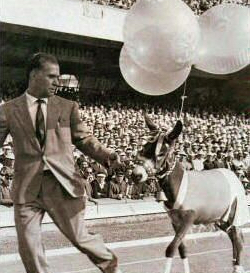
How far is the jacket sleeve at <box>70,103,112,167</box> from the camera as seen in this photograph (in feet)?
17.0

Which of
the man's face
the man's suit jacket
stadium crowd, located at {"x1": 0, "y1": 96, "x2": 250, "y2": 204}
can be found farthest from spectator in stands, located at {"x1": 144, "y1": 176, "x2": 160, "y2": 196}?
the man's face

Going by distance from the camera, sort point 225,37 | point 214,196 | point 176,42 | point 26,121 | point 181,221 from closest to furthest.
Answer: point 26,121, point 181,221, point 214,196, point 176,42, point 225,37

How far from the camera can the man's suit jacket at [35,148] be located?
498cm

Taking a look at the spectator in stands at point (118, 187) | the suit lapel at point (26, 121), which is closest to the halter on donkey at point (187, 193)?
the suit lapel at point (26, 121)

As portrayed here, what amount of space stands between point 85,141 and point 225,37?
3.21 metres

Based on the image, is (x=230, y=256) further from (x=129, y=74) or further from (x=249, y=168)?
(x=249, y=168)

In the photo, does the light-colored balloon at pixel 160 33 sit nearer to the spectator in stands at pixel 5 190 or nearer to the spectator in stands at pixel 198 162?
the spectator in stands at pixel 5 190

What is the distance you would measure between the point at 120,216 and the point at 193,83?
1861cm

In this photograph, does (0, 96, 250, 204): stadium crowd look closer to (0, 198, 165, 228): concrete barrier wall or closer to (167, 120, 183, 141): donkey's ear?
(0, 198, 165, 228): concrete barrier wall

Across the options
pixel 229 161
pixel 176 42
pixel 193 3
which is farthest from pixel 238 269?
pixel 193 3

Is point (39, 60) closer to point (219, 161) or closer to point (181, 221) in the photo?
point (181, 221)

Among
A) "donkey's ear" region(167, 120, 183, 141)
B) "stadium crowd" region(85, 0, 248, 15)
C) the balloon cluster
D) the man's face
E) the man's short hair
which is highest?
"stadium crowd" region(85, 0, 248, 15)

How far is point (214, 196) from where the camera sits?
22.3ft

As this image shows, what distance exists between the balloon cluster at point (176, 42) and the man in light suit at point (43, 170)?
226 cm
